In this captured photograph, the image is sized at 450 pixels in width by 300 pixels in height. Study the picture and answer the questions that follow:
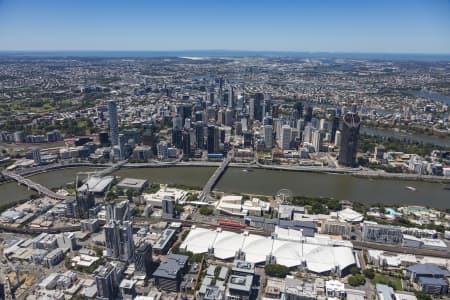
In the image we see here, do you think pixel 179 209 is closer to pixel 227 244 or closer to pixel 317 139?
pixel 227 244

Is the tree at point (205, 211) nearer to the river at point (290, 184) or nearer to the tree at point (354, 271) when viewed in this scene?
the river at point (290, 184)

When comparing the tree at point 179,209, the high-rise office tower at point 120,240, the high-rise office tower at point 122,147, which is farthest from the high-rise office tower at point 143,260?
Result: the high-rise office tower at point 122,147

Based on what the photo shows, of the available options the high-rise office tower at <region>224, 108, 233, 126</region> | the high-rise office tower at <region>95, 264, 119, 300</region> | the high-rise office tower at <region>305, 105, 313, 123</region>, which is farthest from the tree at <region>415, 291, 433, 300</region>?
the high-rise office tower at <region>224, 108, 233, 126</region>

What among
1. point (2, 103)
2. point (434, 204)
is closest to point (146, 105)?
point (2, 103)

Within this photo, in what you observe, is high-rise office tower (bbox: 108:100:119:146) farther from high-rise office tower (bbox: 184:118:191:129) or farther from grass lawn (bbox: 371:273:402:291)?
grass lawn (bbox: 371:273:402:291)

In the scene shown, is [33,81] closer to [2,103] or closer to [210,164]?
[2,103]
